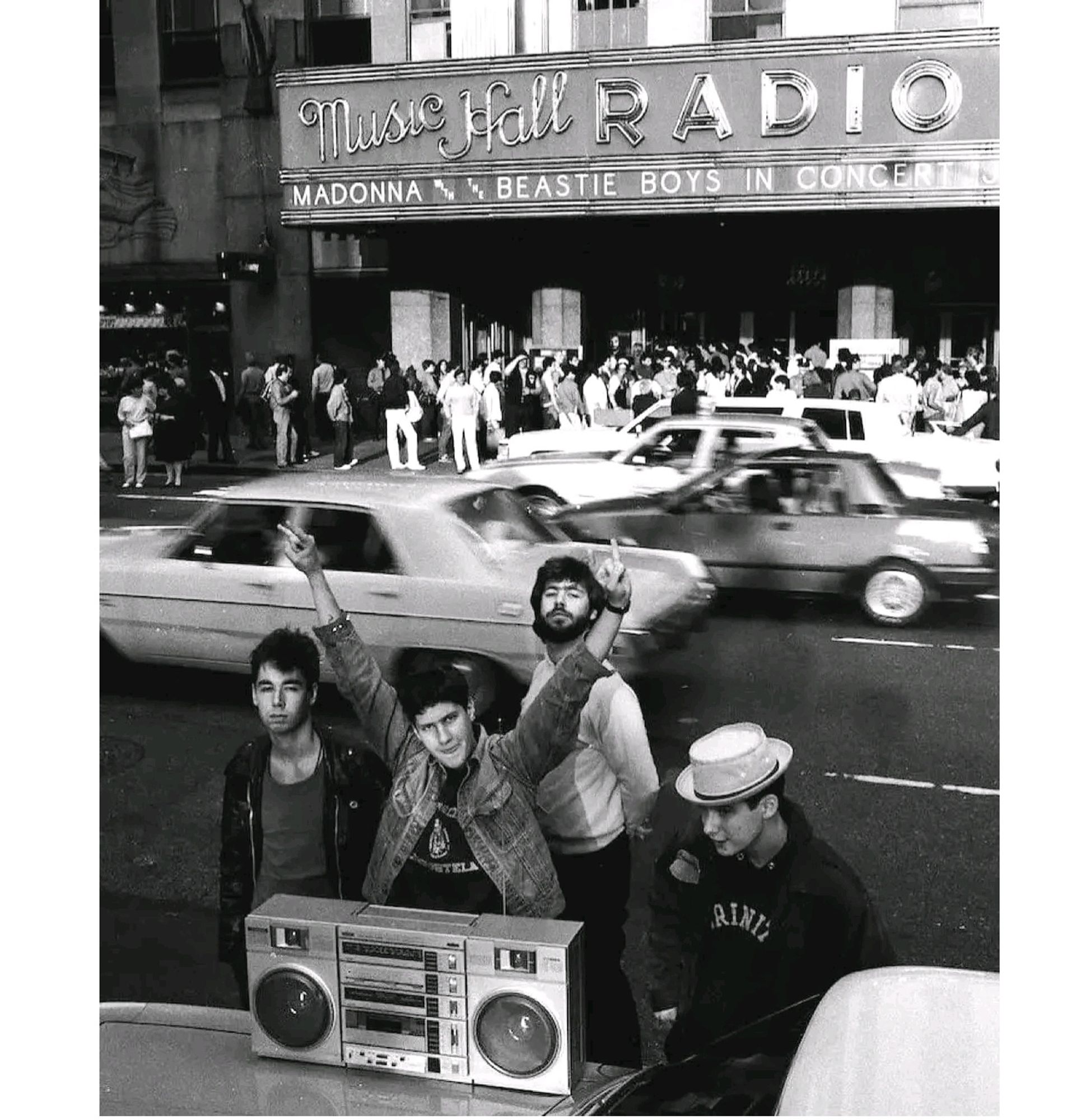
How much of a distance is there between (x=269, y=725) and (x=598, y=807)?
0.84 meters

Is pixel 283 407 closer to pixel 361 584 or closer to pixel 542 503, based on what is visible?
pixel 361 584

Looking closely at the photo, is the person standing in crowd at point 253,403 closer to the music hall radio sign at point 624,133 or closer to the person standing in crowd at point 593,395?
the music hall radio sign at point 624,133

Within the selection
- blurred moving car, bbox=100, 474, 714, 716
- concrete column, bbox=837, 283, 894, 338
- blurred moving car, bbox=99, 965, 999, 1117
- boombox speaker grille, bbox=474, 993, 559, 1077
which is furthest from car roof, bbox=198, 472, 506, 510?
boombox speaker grille, bbox=474, 993, 559, 1077

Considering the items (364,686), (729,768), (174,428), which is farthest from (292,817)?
(174,428)

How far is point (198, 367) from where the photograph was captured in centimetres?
408

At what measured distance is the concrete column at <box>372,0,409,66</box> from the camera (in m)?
3.84

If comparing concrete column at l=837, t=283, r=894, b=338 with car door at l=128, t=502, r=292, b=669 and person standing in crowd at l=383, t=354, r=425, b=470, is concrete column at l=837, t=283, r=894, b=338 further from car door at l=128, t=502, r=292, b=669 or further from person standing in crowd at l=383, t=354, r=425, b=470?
car door at l=128, t=502, r=292, b=669

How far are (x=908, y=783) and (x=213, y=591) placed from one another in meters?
2.18

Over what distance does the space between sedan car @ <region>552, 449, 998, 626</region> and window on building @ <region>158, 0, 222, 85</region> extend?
67.2 inches

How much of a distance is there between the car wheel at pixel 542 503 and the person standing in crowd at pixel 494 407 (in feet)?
0.65

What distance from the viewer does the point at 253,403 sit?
404 centimetres

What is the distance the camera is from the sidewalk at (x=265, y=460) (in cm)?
400
